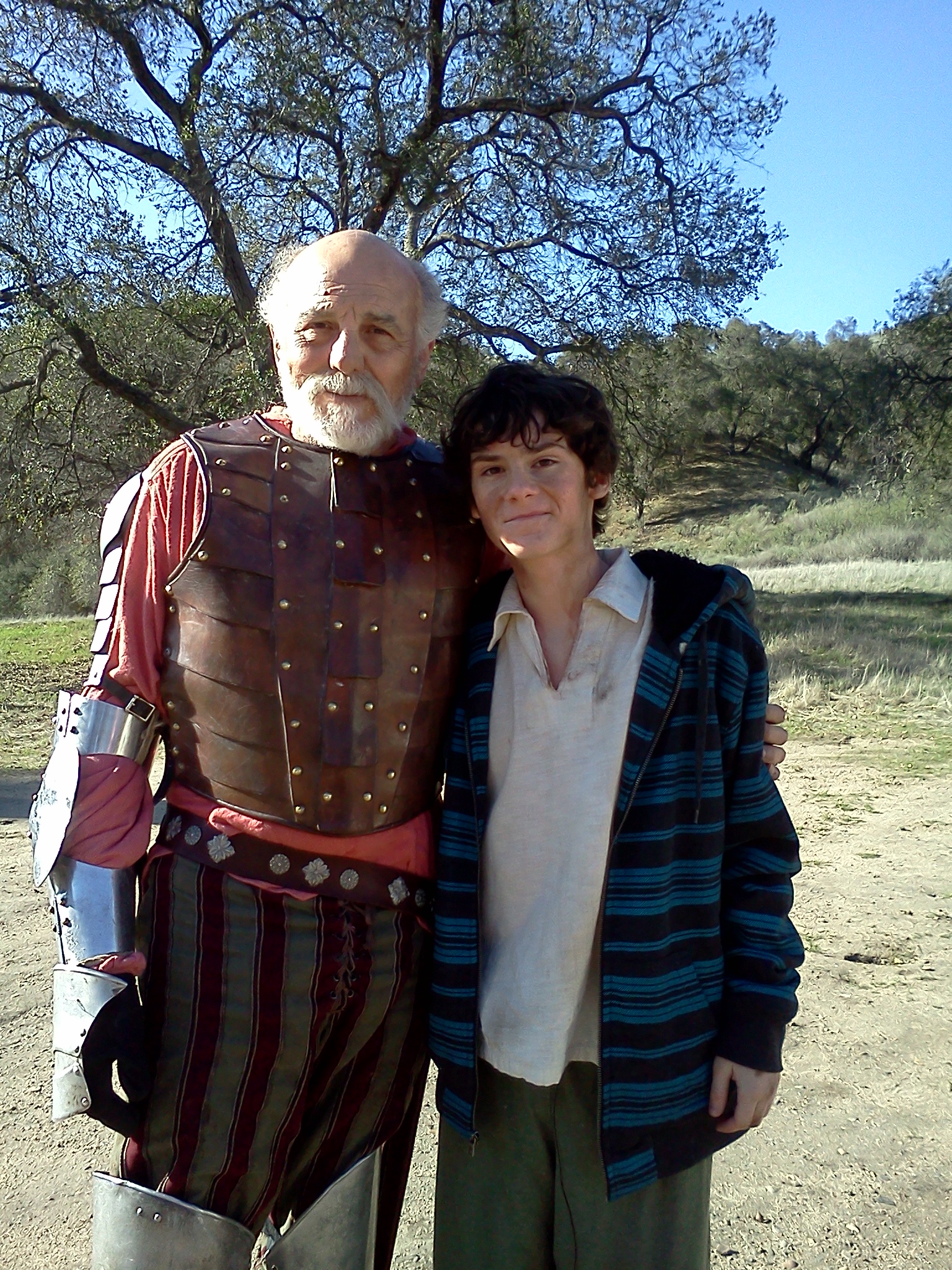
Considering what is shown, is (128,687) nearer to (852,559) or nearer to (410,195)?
(410,195)

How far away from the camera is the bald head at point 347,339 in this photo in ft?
5.73

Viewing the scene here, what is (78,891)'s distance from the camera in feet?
5.24

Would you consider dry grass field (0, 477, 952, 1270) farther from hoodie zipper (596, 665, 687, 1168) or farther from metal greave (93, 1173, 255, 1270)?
hoodie zipper (596, 665, 687, 1168)

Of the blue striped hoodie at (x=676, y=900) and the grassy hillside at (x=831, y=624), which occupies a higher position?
the blue striped hoodie at (x=676, y=900)

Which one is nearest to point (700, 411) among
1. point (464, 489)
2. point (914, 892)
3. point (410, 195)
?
point (410, 195)

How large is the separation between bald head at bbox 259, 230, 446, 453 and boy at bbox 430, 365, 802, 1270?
7.5 inches

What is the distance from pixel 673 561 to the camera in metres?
1.68

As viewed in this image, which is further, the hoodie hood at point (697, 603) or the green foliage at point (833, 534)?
the green foliage at point (833, 534)

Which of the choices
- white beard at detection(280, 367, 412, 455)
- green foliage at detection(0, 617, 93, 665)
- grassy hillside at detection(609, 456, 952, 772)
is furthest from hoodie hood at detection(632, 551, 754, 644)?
green foliage at detection(0, 617, 93, 665)

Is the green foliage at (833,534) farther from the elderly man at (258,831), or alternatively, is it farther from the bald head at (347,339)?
the elderly man at (258,831)

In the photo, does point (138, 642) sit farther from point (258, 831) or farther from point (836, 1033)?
point (836, 1033)

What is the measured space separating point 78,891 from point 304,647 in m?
0.52

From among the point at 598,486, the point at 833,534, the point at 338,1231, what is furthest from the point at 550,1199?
the point at 833,534

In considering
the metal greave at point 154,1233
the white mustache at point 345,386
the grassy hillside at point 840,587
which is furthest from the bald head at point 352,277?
the grassy hillside at point 840,587
